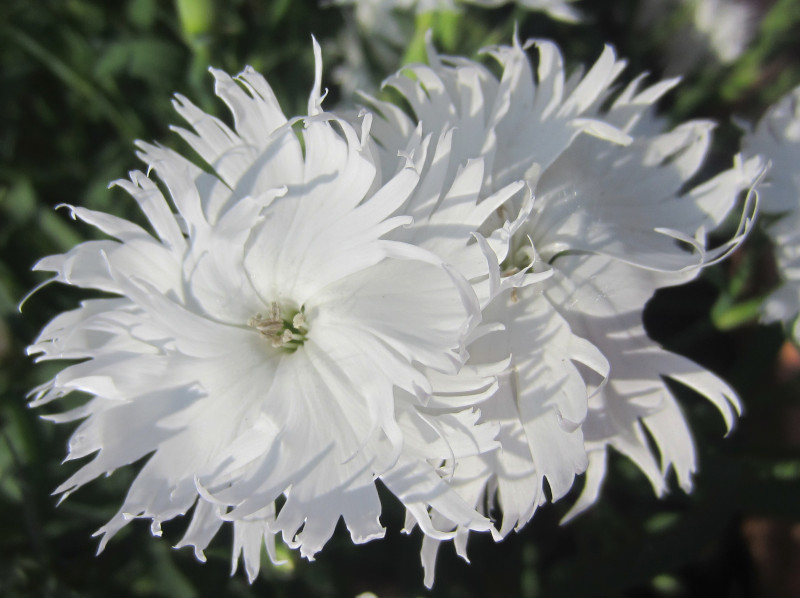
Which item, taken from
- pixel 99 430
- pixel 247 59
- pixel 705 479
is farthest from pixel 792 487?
pixel 247 59

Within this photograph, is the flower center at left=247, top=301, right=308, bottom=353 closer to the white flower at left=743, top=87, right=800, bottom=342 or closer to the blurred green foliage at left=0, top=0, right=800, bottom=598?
the blurred green foliage at left=0, top=0, right=800, bottom=598

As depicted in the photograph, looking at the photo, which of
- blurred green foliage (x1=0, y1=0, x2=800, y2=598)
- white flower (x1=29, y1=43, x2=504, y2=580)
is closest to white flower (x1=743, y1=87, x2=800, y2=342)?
blurred green foliage (x1=0, y1=0, x2=800, y2=598)

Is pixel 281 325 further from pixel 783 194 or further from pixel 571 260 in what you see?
pixel 783 194

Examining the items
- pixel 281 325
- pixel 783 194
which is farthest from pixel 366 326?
pixel 783 194

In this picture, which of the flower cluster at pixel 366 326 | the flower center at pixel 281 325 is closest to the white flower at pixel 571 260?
the flower cluster at pixel 366 326

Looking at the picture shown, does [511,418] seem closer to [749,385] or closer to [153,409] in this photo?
[153,409]

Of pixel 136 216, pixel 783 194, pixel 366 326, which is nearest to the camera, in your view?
pixel 366 326

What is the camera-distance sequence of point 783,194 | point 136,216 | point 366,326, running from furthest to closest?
point 136,216 → point 783,194 → point 366,326
